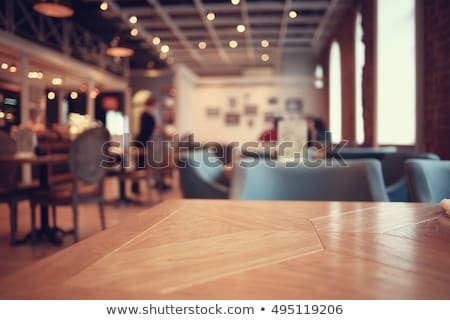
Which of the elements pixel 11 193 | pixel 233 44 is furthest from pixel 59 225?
pixel 233 44

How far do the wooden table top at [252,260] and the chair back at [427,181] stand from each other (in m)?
0.50

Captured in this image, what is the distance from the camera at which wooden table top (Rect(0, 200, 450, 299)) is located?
1.62 ft

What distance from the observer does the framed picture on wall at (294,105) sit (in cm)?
1162

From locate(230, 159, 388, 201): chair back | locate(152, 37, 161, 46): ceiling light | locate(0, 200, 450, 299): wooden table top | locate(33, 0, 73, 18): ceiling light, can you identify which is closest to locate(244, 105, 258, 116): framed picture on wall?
locate(152, 37, 161, 46): ceiling light

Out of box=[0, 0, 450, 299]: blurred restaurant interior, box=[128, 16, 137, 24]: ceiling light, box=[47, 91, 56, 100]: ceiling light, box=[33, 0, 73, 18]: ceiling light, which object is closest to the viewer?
box=[0, 0, 450, 299]: blurred restaurant interior

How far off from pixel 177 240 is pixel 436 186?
3.74 feet

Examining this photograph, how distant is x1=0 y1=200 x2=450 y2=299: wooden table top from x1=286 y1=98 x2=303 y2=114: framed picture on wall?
1082cm

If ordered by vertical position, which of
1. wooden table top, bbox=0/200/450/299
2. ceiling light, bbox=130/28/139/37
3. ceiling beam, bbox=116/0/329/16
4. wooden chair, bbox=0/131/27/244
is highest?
ceiling beam, bbox=116/0/329/16

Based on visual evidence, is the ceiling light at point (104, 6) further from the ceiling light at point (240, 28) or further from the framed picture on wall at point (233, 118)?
the framed picture on wall at point (233, 118)

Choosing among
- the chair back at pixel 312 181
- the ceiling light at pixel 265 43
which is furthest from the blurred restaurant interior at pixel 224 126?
the ceiling light at pixel 265 43

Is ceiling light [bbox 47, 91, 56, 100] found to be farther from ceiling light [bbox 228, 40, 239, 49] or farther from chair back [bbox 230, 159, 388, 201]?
chair back [bbox 230, 159, 388, 201]

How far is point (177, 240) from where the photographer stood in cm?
77

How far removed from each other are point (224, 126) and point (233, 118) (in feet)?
1.24

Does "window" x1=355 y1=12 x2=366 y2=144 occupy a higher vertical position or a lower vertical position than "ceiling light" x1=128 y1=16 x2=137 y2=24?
lower
